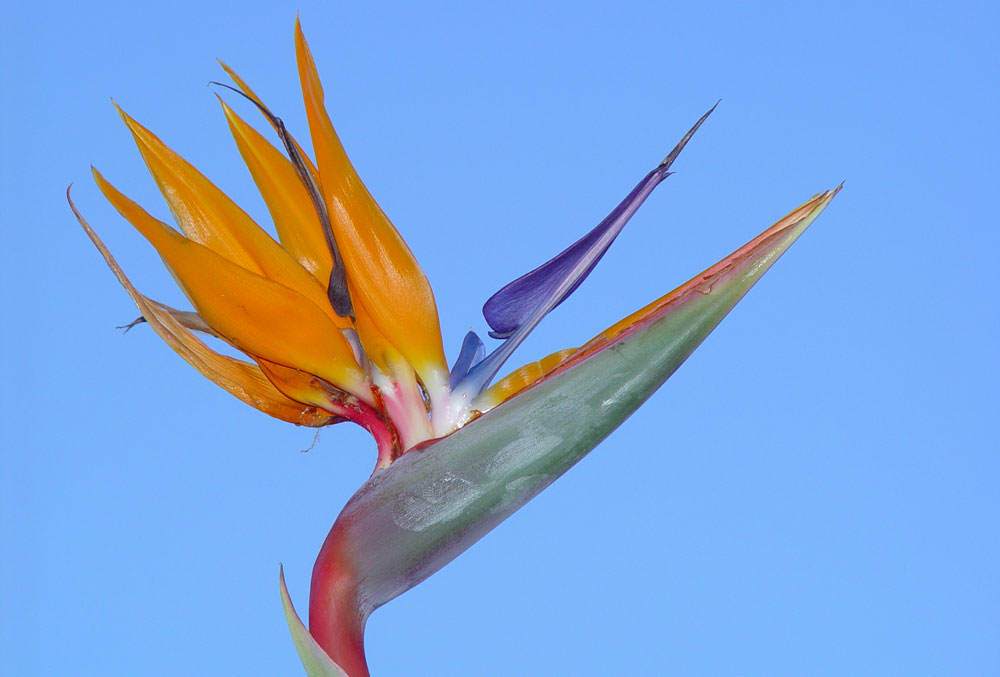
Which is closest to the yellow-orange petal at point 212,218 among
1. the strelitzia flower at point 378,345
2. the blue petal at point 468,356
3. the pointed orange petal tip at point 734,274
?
the strelitzia flower at point 378,345

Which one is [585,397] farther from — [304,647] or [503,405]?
[304,647]

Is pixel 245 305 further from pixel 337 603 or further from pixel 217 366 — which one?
pixel 337 603

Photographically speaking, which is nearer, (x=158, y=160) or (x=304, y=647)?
(x=304, y=647)

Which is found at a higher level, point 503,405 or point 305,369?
point 305,369

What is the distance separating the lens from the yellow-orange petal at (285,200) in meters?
1.15

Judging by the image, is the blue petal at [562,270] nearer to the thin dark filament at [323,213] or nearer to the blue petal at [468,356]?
the blue petal at [468,356]

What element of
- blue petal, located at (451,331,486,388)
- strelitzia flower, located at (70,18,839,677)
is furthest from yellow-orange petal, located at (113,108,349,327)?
blue petal, located at (451,331,486,388)

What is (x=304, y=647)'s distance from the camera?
0.98m

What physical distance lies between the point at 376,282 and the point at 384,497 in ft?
0.63

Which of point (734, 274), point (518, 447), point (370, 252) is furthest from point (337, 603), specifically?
point (734, 274)

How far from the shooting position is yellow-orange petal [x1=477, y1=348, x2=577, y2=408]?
44.6 inches

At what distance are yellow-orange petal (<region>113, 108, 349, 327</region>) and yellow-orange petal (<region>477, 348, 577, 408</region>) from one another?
144 mm

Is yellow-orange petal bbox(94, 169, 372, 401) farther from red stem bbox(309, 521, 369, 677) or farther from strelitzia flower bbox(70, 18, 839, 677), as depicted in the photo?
red stem bbox(309, 521, 369, 677)

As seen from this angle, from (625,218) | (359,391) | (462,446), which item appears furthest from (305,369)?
(625,218)
